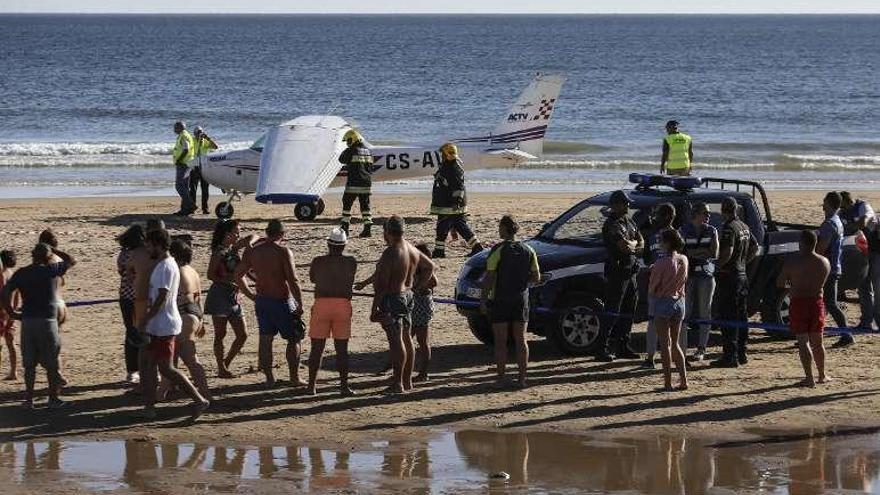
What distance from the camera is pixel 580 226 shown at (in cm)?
1507

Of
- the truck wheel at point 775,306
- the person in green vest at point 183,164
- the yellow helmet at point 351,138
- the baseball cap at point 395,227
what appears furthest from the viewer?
the person in green vest at point 183,164

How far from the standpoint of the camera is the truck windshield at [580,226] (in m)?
14.9

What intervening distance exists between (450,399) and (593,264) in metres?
2.24

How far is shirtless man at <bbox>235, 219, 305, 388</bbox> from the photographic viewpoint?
41.9 feet

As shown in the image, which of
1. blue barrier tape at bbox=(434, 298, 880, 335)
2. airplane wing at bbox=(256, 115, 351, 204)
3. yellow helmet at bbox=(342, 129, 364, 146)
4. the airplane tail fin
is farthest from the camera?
the airplane tail fin

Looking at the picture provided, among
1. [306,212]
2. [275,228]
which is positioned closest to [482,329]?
[275,228]

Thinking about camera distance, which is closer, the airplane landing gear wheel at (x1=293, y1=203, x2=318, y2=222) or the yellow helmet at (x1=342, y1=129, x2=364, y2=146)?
the yellow helmet at (x1=342, y1=129, x2=364, y2=146)

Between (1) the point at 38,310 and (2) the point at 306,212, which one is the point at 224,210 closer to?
(2) the point at 306,212

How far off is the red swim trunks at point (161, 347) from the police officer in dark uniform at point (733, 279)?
16.7ft

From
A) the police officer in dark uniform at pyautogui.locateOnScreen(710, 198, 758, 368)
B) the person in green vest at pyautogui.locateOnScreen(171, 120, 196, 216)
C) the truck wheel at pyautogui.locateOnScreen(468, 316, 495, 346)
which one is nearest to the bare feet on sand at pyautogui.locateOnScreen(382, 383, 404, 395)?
the truck wheel at pyautogui.locateOnScreen(468, 316, 495, 346)

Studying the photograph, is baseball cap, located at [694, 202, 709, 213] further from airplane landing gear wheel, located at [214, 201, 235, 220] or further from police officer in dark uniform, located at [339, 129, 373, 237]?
Answer: airplane landing gear wheel, located at [214, 201, 235, 220]

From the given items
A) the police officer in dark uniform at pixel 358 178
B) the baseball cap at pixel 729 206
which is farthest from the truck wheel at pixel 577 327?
the police officer in dark uniform at pixel 358 178

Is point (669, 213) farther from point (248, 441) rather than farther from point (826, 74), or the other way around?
point (826, 74)

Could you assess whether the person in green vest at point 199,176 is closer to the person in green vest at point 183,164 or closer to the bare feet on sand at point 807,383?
the person in green vest at point 183,164
